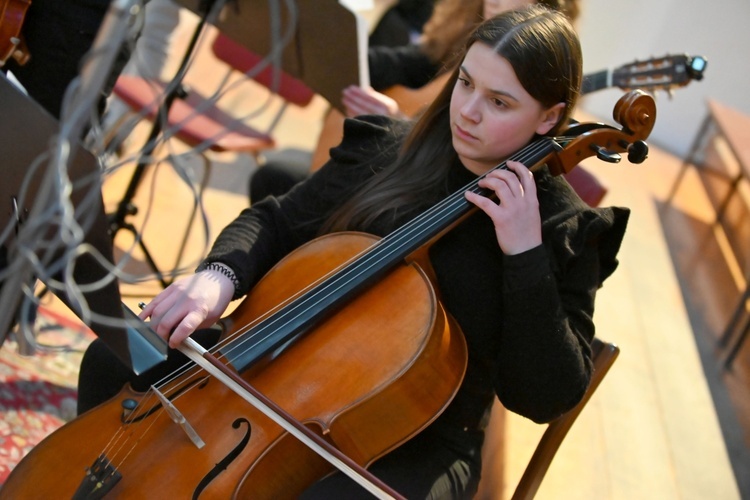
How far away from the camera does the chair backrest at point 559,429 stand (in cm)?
Result: 116

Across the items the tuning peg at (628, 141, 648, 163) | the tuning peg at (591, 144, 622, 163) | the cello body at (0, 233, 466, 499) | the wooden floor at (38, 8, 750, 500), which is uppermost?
the tuning peg at (628, 141, 648, 163)

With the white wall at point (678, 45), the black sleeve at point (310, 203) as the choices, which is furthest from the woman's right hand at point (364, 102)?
the white wall at point (678, 45)

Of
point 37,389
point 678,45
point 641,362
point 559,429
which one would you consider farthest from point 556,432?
point 678,45

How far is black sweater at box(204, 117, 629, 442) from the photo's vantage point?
990 millimetres

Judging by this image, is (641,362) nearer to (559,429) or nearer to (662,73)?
(662,73)

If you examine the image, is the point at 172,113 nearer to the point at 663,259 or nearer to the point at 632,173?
the point at 663,259

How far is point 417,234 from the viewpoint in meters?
1.02

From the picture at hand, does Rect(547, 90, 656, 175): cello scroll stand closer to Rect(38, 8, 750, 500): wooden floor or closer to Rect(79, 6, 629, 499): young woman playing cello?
Rect(79, 6, 629, 499): young woman playing cello

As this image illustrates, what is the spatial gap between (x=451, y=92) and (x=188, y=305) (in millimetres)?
519

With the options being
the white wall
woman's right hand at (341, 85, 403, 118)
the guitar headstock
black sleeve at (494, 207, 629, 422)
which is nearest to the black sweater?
black sleeve at (494, 207, 629, 422)

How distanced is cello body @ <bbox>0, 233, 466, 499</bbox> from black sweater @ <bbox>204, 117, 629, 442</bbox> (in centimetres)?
8

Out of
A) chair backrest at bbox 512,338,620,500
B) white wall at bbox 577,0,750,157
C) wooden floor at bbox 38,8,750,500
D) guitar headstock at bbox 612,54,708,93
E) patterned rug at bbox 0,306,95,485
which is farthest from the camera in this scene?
white wall at bbox 577,0,750,157

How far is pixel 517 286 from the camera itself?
0.98m

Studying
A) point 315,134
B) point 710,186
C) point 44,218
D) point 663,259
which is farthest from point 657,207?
point 44,218
